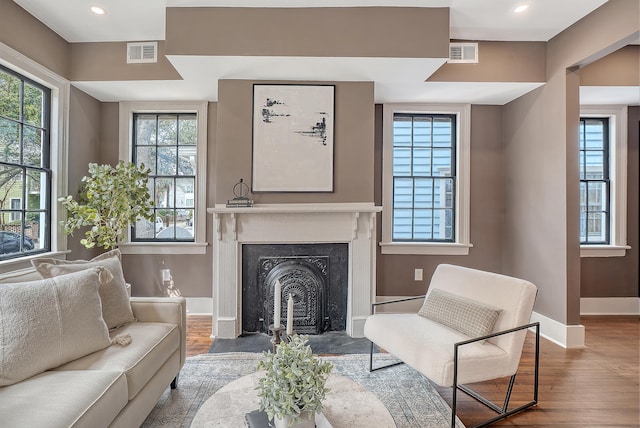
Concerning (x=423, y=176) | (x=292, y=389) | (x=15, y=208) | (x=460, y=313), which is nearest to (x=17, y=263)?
(x=15, y=208)

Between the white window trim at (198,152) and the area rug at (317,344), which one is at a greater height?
the white window trim at (198,152)

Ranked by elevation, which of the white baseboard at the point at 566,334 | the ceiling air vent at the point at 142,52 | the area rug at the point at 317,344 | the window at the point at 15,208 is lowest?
the area rug at the point at 317,344

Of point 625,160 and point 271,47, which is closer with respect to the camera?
point 271,47

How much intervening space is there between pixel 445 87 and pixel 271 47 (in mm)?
1826

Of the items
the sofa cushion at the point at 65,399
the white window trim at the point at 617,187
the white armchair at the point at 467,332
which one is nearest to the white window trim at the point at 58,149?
the sofa cushion at the point at 65,399

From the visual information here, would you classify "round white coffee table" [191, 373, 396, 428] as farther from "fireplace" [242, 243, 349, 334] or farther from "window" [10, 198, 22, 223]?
"window" [10, 198, 22, 223]

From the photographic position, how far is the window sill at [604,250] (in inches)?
148

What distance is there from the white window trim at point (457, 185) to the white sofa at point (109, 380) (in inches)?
98.5

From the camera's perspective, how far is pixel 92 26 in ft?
9.71

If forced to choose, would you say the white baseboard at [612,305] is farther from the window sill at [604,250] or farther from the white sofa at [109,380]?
the white sofa at [109,380]

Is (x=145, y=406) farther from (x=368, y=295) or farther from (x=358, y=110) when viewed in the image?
(x=358, y=110)

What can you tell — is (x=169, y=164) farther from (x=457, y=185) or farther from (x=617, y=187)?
(x=617, y=187)

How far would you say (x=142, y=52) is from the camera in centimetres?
319

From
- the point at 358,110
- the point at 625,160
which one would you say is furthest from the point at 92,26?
the point at 625,160
